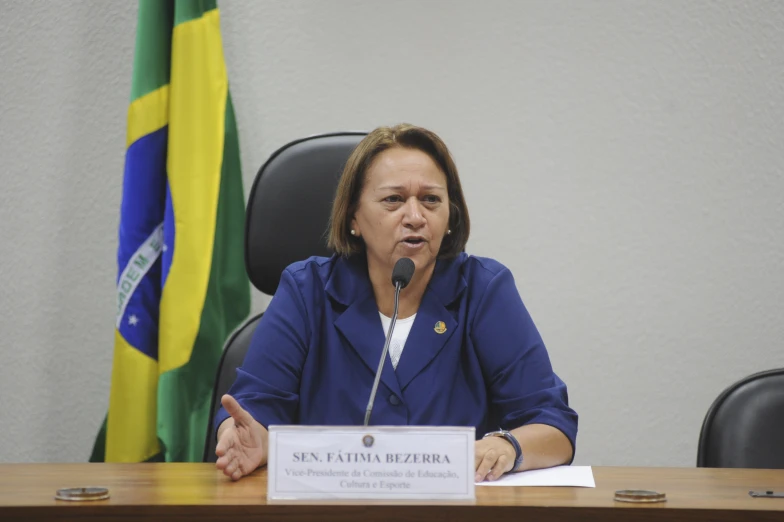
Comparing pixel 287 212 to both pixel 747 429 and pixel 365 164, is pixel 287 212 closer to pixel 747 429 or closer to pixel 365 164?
pixel 365 164

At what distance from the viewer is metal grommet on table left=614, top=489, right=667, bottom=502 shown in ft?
4.00

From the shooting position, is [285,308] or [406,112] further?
[406,112]

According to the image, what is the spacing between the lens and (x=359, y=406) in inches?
70.9

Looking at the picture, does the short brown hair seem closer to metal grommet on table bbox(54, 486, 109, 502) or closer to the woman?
Result: the woman

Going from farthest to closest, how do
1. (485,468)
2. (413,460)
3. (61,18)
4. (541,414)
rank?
(61,18)
(541,414)
(485,468)
(413,460)

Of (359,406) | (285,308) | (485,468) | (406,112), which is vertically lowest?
(485,468)

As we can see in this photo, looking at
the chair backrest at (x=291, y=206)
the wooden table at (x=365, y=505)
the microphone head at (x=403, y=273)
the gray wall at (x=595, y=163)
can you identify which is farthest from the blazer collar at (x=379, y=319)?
the gray wall at (x=595, y=163)

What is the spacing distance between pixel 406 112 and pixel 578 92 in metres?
0.56

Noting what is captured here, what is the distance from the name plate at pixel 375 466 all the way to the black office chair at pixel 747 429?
80 cm

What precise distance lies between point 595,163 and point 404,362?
1.34 metres

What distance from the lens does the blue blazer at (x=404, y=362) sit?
178 cm

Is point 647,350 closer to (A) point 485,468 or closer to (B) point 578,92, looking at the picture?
(B) point 578,92

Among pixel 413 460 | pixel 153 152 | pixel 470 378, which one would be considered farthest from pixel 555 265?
pixel 413 460

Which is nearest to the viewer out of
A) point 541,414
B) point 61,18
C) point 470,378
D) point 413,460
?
point 413,460
